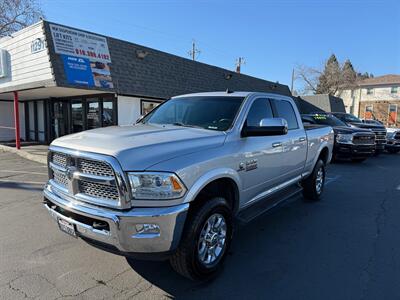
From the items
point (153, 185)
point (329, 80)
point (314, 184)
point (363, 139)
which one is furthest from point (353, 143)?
point (329, 80)

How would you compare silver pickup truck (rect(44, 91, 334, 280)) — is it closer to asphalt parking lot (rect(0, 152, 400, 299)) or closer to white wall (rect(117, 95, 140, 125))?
asphalt parking lot (rect(0, 152, 400, 299))

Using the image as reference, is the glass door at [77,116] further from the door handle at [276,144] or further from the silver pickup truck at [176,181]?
the door handle at [276,144]

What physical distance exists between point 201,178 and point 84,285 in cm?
164

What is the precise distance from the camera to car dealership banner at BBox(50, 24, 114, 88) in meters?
10.3

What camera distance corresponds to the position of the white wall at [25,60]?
10258 mm

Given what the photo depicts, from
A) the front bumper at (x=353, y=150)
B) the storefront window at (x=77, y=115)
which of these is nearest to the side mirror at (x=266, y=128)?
the front bumper at (x=353, y=150)

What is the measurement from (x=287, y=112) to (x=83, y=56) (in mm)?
8338

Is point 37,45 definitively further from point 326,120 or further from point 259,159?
point 326,120

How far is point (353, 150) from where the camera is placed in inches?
451

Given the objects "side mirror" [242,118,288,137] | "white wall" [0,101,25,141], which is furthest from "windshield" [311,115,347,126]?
"white wall" [0,101,25,141]

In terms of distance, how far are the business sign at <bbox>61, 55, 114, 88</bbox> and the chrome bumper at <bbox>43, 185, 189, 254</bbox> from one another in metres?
8.84

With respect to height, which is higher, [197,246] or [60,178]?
[60,178]

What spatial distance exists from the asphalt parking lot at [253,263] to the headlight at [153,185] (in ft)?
3.48

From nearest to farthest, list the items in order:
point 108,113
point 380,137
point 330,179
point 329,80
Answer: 1. point 330,179
2. point 108,113
3. point 380,137
4. point 329,80
